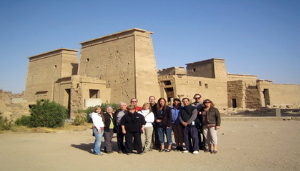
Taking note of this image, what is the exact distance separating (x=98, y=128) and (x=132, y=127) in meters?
0.97

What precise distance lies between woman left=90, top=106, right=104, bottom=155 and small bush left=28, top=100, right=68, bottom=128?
7487 mm

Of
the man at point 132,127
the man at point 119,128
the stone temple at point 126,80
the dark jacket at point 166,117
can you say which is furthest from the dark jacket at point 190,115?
the stone temple at point 126,80

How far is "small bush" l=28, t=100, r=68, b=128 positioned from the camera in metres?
13.5

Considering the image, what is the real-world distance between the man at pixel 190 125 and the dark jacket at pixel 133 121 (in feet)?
3.75

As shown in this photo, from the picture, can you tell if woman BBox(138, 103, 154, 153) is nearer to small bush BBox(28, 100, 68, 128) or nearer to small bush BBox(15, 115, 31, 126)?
small bush BBox(28, 100, 68, 128)

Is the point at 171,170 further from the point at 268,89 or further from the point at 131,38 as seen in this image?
the point at 268,89

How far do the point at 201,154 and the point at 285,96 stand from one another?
94.8ft

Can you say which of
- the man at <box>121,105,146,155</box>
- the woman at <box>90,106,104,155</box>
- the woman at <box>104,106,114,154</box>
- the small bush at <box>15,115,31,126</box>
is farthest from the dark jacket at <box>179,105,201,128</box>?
the small bush at <box>15,115,31,126</box>

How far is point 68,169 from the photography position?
529cm

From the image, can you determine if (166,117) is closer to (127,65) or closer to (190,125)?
(190,125)

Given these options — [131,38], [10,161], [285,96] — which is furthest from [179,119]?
[285,96]

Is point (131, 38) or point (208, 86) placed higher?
point (131, 38)

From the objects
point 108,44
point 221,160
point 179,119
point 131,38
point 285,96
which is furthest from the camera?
point 285,96

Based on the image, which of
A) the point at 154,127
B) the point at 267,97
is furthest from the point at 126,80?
the point at 267,97
